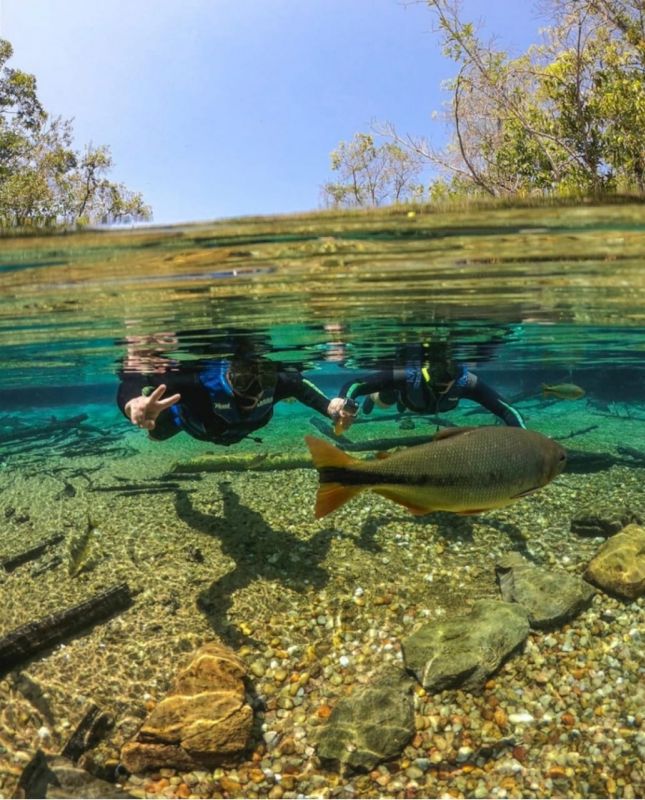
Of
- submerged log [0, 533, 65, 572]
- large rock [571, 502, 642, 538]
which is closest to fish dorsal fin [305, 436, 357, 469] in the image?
large rock [571, 502, 642, 538]

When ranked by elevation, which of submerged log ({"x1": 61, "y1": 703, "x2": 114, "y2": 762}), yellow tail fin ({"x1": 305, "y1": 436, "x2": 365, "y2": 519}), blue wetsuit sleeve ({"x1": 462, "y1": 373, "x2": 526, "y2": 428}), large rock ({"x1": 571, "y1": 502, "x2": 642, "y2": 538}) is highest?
yellow tail fin ({"x1": 305, "y1": 436, "x2": 365, "y2": 519})

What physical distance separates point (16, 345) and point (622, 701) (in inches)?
610

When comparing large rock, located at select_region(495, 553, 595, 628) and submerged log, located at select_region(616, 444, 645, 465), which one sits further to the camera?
submerged log, located at select_region(616, 444, 645, 465)

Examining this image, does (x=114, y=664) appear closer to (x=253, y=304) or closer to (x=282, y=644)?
(x=282, y=644)

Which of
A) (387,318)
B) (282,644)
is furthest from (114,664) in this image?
(387,318)

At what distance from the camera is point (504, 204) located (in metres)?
7.52

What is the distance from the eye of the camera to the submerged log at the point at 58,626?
6.75m

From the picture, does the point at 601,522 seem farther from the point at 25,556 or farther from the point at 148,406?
the point at 25,556

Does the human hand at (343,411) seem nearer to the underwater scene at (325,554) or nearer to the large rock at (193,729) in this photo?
the underwater scene at (325,554)

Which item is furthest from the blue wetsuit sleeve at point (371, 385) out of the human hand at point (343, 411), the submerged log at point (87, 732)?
the submerged log at point (87, 732)

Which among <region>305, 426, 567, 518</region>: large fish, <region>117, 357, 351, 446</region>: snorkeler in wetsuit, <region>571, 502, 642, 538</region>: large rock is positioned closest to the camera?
<region>305, 426, 567, 518</region>: large fish

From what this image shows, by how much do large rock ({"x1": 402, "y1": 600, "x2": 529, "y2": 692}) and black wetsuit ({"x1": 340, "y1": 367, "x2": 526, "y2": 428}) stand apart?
4284 mm

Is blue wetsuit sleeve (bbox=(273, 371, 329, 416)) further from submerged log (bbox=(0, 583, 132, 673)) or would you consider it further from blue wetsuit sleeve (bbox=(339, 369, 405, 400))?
submerged log (bbox=(0, 583, 132, 673))

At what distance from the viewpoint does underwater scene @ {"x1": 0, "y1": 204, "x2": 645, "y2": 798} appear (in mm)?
5484
